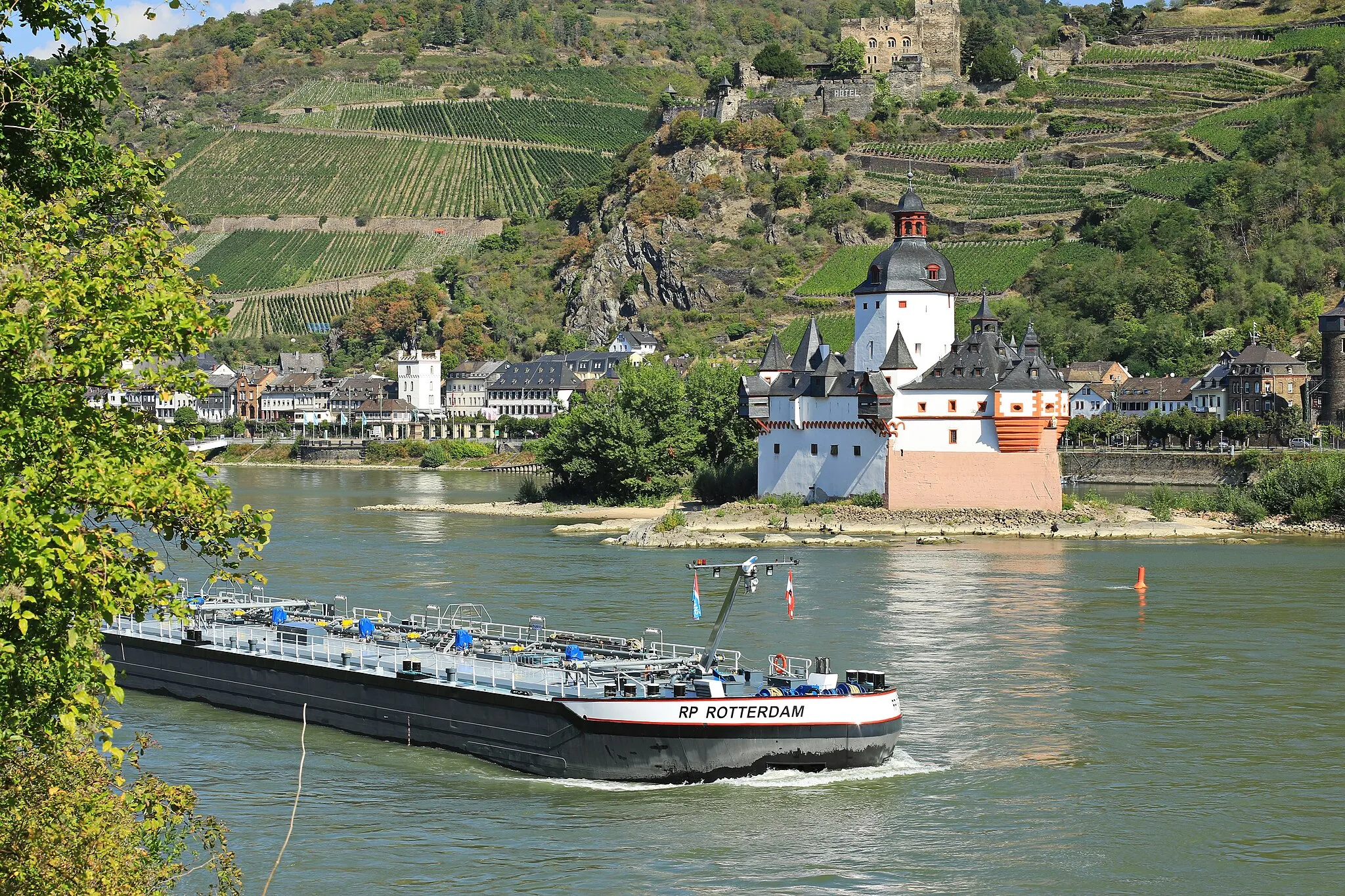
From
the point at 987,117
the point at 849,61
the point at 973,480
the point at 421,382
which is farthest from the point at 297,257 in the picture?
the point at 973,480

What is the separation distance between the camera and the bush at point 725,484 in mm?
72062

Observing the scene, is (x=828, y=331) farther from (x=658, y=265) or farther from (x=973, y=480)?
(x=973, y=480)

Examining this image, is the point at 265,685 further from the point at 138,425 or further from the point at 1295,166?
the point at 1295,166

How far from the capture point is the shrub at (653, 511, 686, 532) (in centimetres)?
6322

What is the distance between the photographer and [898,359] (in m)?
66.1

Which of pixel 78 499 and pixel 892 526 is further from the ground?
pixel 78 499

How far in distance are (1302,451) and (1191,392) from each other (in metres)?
20.4

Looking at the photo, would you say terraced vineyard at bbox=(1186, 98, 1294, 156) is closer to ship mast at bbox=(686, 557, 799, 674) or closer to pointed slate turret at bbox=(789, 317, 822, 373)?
pointed slate turret at bbox=(789, 317, 822, 373)

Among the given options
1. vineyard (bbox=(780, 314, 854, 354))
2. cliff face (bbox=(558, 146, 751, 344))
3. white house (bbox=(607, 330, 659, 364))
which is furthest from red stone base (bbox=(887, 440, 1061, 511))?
cliff face (bbox=(558, 146, 751, 344))

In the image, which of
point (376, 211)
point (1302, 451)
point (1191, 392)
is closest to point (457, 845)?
point (1302, 451)

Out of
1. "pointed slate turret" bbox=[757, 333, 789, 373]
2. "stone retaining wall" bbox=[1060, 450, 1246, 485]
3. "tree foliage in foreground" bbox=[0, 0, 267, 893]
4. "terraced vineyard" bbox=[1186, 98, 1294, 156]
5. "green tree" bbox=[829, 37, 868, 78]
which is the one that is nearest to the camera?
"tree foliage in foreground" bbox=[0, 0, 267, 893]

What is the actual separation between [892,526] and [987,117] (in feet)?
320

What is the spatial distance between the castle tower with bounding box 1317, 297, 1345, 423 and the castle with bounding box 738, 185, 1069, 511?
29794mm

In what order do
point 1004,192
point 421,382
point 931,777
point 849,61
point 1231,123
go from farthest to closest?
1. point 849,61
2. point 421,382
3. point 1231,123
4. point 1004,192
5. point 931,777
